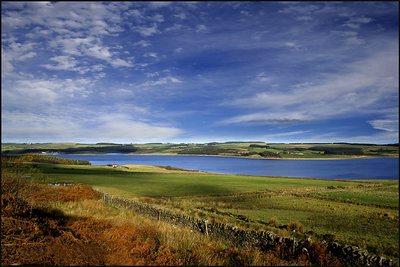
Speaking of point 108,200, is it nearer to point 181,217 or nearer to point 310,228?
point 181,217

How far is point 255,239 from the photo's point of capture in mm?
12953

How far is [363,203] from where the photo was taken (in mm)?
39938

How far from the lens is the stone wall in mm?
10984

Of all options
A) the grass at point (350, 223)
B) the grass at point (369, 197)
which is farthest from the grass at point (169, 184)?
the grass at point (350, 223)

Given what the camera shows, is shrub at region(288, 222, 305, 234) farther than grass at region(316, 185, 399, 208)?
No

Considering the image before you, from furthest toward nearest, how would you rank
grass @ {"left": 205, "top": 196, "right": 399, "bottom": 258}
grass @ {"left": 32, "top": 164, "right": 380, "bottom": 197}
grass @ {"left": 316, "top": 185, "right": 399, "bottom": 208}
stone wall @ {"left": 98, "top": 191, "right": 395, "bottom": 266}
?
1. grass @ {"left": 32, "top": 164, "right": 380, "bottom": 197}
2. grass @ {"left": 316, "top": 185, "right": 399, "bottom": 208}
3. grass @ {"left": 205, "top": 196, "right": 399, "bottom": 258}
4. stone wall @ {"left": 98, "top": 191, "right": 395, "bottom": 266}

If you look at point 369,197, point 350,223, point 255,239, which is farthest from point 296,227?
point 369,197

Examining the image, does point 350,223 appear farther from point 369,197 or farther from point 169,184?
point 169,184

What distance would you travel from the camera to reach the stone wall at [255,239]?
11.0 meters

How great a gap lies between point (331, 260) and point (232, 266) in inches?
224

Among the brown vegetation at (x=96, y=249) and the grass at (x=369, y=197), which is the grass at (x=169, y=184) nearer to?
the grass at (x=369, y=197)

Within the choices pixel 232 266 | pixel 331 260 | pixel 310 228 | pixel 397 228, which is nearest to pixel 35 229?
pixel 232 266

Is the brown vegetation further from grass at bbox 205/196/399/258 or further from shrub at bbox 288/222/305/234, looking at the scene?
grass at bbox 205/196/399/258

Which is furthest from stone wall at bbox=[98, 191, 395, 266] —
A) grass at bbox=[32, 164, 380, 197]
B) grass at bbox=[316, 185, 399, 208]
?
grass at bbox=[316, 185, 399, 208]
